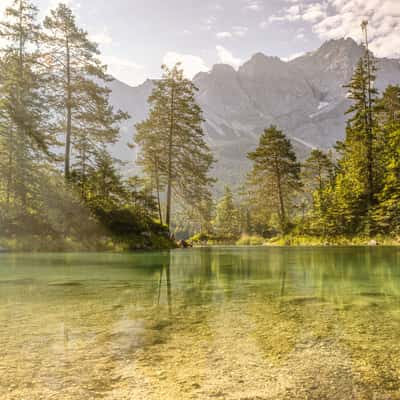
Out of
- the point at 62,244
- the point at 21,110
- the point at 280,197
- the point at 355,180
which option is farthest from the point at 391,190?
the point at 21,110

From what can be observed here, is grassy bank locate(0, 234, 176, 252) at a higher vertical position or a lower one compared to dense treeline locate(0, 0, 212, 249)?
lower

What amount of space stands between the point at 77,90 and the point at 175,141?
8290 millimetres

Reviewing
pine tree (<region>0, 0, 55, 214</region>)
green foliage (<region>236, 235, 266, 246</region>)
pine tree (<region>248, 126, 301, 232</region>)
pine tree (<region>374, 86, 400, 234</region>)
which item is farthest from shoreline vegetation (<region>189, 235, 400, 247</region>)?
pine tree (<region>0, 0, 55, 214</region>)

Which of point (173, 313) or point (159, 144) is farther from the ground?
point (159, 144)

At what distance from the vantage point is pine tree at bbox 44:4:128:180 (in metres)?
20.0

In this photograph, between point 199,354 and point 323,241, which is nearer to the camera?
point 199,354

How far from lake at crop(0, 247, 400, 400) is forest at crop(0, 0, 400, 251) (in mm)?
12347

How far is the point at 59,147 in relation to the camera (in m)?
19.6

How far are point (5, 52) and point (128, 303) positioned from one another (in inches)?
742

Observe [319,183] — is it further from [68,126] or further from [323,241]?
[68,126]

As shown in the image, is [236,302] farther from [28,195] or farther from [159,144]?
[159,144]

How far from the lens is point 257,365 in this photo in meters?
2.18

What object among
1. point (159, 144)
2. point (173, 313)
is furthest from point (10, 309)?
point (159, 144)

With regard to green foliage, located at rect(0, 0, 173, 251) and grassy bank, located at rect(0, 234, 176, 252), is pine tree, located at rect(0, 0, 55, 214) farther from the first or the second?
grassy bank, located at rect(0, 234, 176, 252)
